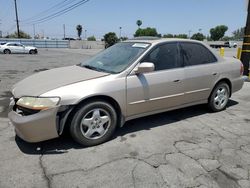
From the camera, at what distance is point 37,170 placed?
2893 millimetres

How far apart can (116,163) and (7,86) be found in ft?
19.7

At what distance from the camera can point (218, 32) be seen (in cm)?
9006

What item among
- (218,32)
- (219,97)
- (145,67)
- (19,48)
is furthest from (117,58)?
(218,32)

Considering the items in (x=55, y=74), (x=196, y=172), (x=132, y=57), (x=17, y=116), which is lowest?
(x=196, y=172)

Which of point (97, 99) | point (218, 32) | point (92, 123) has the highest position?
point (218, 32)

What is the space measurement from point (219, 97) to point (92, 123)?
10.1ft

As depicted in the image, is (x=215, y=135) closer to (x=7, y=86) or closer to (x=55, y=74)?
(x=55, y=74)

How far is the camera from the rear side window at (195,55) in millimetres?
4441

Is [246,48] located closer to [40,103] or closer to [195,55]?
[195,55]

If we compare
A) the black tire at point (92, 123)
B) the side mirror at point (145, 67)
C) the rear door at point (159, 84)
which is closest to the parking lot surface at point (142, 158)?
the black tire at point (92, 123)

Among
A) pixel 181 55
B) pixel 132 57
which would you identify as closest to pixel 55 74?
pixel 132 57

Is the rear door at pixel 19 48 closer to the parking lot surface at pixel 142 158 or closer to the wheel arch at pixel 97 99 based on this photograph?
the parking lot surface at pixel 142 158

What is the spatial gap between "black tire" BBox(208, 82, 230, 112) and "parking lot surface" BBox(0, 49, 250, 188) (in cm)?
65

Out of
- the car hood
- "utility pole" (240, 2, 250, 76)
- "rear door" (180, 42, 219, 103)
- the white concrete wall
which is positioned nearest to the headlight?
the car hood
